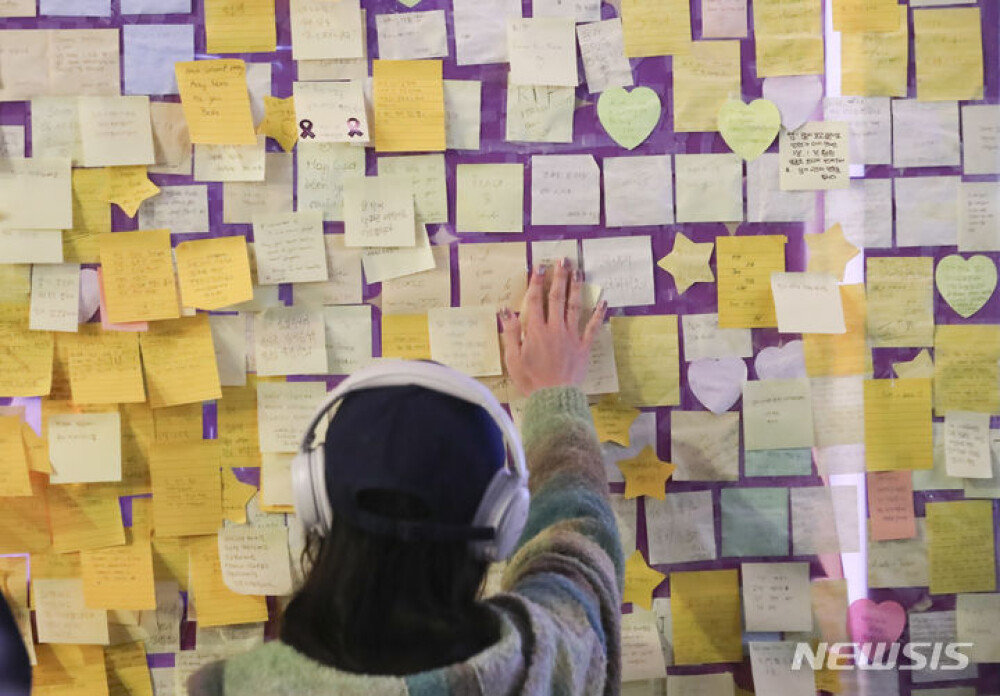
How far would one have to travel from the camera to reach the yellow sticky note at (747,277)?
1.53m

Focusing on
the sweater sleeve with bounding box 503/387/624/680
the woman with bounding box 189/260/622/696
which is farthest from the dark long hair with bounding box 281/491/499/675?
the sweater sleeve with bounding box 503/387/624/680

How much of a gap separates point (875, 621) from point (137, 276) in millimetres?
1365

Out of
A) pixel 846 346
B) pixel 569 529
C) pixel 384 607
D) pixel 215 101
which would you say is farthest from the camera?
pixel 846 346

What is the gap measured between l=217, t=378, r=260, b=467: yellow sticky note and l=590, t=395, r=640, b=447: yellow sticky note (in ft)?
1.84

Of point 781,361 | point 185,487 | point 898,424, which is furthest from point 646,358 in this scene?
point 185,487

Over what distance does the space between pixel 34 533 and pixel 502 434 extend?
0.93m

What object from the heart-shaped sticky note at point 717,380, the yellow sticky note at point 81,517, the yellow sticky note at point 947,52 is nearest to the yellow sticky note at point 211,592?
the yellow sticky note at point 81,517

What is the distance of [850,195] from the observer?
1.54 m

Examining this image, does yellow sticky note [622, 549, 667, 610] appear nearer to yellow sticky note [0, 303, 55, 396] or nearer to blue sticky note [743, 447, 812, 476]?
blue sticky note [743, 447, 812, 476]

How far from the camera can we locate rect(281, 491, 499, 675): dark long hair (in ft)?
2.97

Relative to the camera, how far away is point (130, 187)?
1.48 metres

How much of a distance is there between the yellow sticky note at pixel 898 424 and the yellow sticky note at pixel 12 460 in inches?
55.0

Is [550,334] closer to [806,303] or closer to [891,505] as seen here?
[806,303]

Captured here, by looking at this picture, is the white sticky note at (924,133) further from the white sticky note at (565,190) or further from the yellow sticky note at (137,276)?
the yellow sticky note at (137,276)
